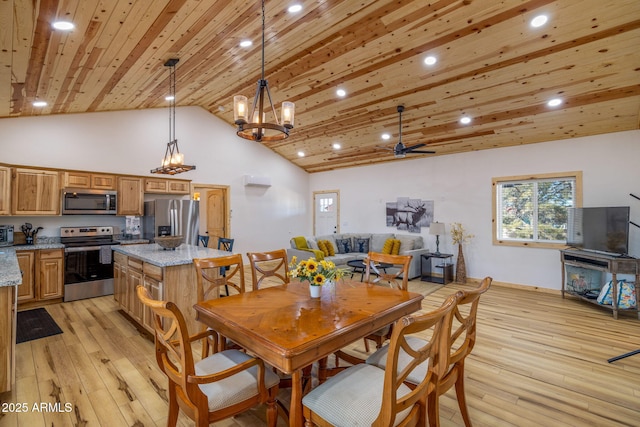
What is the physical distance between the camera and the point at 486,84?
170 inches

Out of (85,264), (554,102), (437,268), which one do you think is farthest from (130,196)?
(554,102)

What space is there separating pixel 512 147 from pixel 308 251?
14.7 feet

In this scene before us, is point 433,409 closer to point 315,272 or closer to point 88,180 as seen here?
point 315,272

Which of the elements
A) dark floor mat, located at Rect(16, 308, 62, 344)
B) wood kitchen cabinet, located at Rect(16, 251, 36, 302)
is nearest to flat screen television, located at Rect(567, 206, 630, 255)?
dark floor mat, located at Rect(16, 308, 62, 344)

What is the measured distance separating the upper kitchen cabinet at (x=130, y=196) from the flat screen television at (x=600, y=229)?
24.8 ft

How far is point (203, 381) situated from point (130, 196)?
17.4 feet

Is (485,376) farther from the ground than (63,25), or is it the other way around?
(63,25)

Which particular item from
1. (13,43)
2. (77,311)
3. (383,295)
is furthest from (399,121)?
(77,311)

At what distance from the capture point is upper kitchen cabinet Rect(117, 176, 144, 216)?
18.2ft

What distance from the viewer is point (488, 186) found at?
611 cm

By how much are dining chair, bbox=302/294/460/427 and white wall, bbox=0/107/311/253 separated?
5.75 metres

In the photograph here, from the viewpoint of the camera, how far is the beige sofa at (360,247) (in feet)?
21.4

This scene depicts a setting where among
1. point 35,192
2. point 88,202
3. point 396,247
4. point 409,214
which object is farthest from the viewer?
point 409,214

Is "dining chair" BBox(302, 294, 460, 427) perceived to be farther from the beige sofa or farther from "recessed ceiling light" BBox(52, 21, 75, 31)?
the beige sofa
